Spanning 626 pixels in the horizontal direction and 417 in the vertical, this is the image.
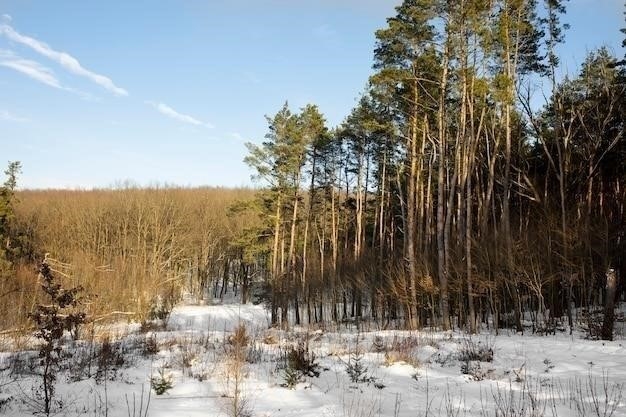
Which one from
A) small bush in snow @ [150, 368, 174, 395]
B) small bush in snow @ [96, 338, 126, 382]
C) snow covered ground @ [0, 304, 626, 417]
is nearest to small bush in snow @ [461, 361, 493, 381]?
snow covered ground @ [0, 304, 626, 417]

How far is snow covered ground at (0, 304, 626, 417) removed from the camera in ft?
21.5

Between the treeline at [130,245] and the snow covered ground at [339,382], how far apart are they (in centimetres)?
1308

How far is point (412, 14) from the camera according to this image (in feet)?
65.6

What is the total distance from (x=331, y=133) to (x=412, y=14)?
50.9 feet

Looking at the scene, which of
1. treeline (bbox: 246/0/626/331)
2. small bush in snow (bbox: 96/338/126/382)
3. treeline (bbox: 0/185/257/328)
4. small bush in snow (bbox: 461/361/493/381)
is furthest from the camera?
treeline (bbox: 0/185/257/328)

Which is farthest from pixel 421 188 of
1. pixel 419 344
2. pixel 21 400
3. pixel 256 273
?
pixel 256 273

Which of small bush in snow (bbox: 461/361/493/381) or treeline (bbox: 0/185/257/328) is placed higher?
treeline (bbox: 0/185/257/328)

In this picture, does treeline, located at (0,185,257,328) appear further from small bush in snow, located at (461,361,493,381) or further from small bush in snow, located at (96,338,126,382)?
small bush in snow, located at (461,361,493,381)

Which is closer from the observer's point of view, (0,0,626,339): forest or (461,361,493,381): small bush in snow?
(461,361,493,381): small bush in snow

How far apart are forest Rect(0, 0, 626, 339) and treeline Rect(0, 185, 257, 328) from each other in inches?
10.4

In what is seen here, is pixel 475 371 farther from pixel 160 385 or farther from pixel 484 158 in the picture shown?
pixel 484 158

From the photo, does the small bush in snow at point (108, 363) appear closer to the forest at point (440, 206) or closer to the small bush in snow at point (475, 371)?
the forest at point (440, 206)

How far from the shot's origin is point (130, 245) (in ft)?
145

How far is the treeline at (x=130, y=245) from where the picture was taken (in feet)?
94.4
